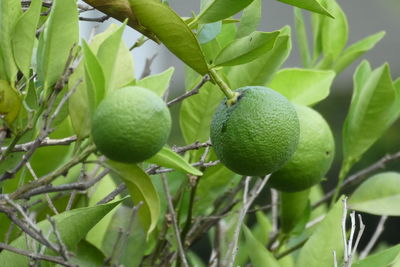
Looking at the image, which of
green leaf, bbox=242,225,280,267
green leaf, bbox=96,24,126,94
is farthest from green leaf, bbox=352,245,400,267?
green leaf, bbox=96,24,126,94

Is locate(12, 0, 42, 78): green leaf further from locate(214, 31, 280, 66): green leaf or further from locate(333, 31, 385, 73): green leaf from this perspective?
locate(333, 31, 385, 73): green leaf

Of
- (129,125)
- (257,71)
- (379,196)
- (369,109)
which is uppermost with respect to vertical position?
(129,125)

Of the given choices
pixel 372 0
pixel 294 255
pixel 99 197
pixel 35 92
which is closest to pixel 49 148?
pixel 99 197

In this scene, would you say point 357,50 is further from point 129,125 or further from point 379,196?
point 129,125

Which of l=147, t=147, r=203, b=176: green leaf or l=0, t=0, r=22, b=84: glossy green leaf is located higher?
l=0, t=0, r=22, b=84: glossy green leaf

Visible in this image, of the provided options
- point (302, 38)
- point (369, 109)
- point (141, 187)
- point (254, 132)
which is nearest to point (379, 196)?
point (369, 109)

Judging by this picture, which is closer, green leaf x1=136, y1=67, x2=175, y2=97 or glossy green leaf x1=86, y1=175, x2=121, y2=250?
green leaf x1=136, y1=67, x2=175, y2=97

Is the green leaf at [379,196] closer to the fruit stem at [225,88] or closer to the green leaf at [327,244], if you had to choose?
the green leaf at [327,244]
